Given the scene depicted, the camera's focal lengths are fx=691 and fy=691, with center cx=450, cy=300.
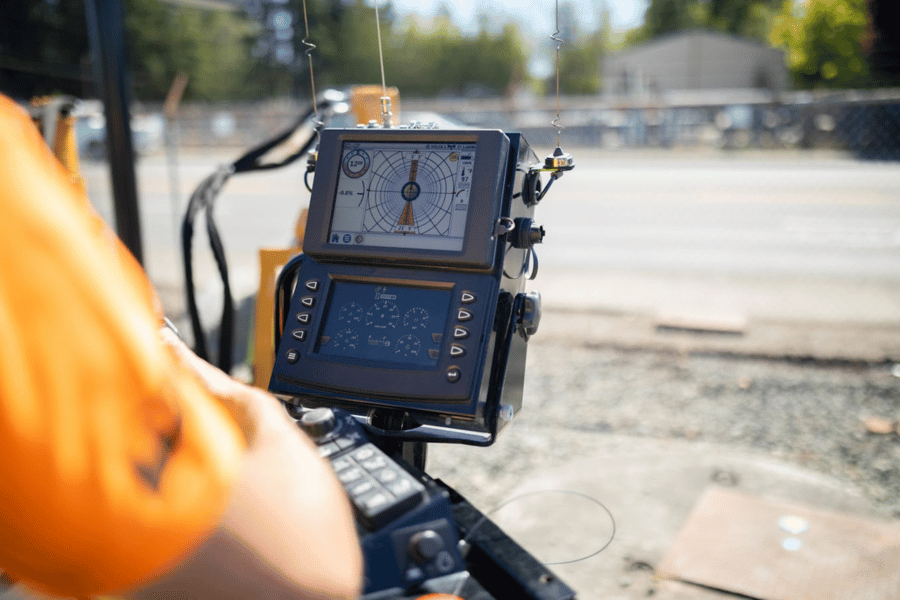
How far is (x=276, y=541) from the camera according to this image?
0.63 meters

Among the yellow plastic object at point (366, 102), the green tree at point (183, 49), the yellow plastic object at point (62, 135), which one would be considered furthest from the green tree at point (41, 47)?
the green tree at point (183, 49)

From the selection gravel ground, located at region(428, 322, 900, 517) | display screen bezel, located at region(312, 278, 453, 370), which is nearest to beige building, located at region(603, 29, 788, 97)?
gravel ground, located at region(428, 322, 900, 517)

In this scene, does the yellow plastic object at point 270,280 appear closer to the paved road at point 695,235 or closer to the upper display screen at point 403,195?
the upper display screen at point 403,195

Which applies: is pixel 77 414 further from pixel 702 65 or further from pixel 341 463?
pixel 702 65

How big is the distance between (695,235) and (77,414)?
8.54 m

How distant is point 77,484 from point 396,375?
2.59ft

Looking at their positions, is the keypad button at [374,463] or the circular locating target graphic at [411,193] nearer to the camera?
the keypad button at [374,463]

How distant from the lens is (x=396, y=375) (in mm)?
1323

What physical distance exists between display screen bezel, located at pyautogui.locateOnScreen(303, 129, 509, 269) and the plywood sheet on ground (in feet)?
5.09

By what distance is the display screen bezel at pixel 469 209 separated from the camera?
1333 mm

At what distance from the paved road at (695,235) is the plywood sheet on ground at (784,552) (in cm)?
241

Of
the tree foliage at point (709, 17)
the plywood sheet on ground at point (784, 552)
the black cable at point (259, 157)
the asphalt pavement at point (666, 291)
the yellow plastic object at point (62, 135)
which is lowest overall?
the plywood sheet on ground at point (784, 552)

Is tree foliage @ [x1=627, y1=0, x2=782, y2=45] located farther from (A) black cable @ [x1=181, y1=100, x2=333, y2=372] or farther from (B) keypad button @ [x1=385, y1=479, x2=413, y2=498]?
(B) keypad button @ [x1=385, y1=479, x2=413, y2=498]

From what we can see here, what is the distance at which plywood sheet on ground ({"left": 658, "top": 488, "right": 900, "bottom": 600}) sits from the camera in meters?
2.18
